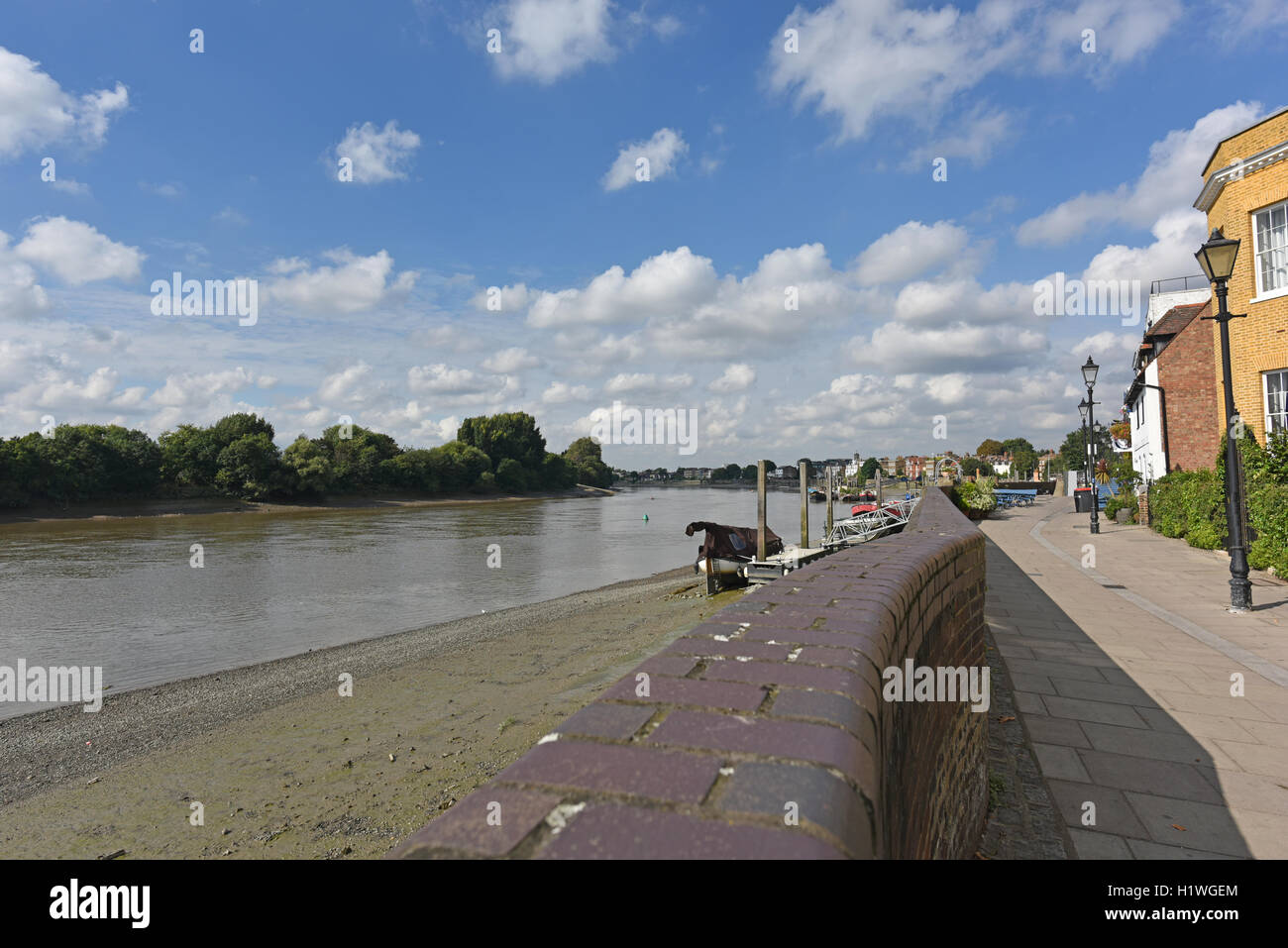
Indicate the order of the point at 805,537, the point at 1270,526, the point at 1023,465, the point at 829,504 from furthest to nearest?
the point at 1023,465 → the point at 829,504 → the point at 805,537 → the point at 1270,526

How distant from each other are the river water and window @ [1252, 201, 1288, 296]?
19.6 m

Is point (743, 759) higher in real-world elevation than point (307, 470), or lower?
lower

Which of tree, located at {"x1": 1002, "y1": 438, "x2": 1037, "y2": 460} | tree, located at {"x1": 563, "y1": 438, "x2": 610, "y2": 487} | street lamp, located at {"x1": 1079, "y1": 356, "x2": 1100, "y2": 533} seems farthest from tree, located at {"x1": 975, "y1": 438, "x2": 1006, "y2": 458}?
street lamp, located at {"x1": 1079, "y1": 356, "x2": 1100, "y2": 533}

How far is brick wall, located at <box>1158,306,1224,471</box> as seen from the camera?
23234 millimetres

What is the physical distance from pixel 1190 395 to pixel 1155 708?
23.8 m

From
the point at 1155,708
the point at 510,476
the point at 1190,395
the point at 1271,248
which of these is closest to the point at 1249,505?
the point at 1271,248

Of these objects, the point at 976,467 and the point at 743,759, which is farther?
the point at 976,467

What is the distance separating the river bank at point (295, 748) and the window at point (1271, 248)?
15.3 meters

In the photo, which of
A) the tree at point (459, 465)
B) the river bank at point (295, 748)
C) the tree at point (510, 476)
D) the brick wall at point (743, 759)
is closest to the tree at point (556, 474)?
the tree at point (510, 476)

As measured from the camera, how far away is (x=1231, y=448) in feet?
31.1

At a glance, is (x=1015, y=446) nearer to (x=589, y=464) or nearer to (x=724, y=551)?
(x=589, y=464)

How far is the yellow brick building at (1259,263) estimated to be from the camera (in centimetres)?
1465
